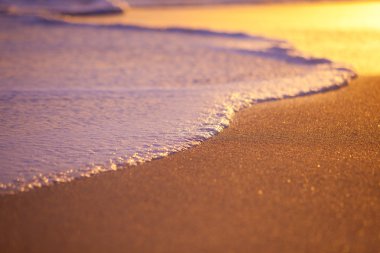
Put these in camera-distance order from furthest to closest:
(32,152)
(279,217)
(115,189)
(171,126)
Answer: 1. (171,126)
2. (32,152)
3. (115,189)
4. (279,217)

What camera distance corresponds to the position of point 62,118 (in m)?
3.99

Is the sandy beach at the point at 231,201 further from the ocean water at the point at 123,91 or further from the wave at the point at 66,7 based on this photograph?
the wave at the point at 66,7

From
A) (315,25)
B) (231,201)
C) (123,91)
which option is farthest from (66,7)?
(231,201)

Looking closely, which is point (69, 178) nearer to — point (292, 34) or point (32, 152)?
point (32, 152)

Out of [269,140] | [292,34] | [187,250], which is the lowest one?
[187,250]

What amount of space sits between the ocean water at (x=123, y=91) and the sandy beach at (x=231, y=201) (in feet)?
0.81

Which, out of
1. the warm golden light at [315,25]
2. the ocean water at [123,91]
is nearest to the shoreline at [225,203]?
the ocean water at [123,91]

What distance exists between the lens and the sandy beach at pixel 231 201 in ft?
7.48

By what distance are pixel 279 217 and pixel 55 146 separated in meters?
1.74

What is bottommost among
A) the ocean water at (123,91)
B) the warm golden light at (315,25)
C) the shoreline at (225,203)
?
the shoreline at (225,203)

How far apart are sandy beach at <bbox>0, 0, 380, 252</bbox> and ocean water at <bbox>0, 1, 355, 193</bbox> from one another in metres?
0.25

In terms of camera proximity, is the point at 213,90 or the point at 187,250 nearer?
the point at 187,250

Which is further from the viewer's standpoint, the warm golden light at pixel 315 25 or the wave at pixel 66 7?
the wave at pixel 66 7

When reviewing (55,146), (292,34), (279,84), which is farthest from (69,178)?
(292,34)
